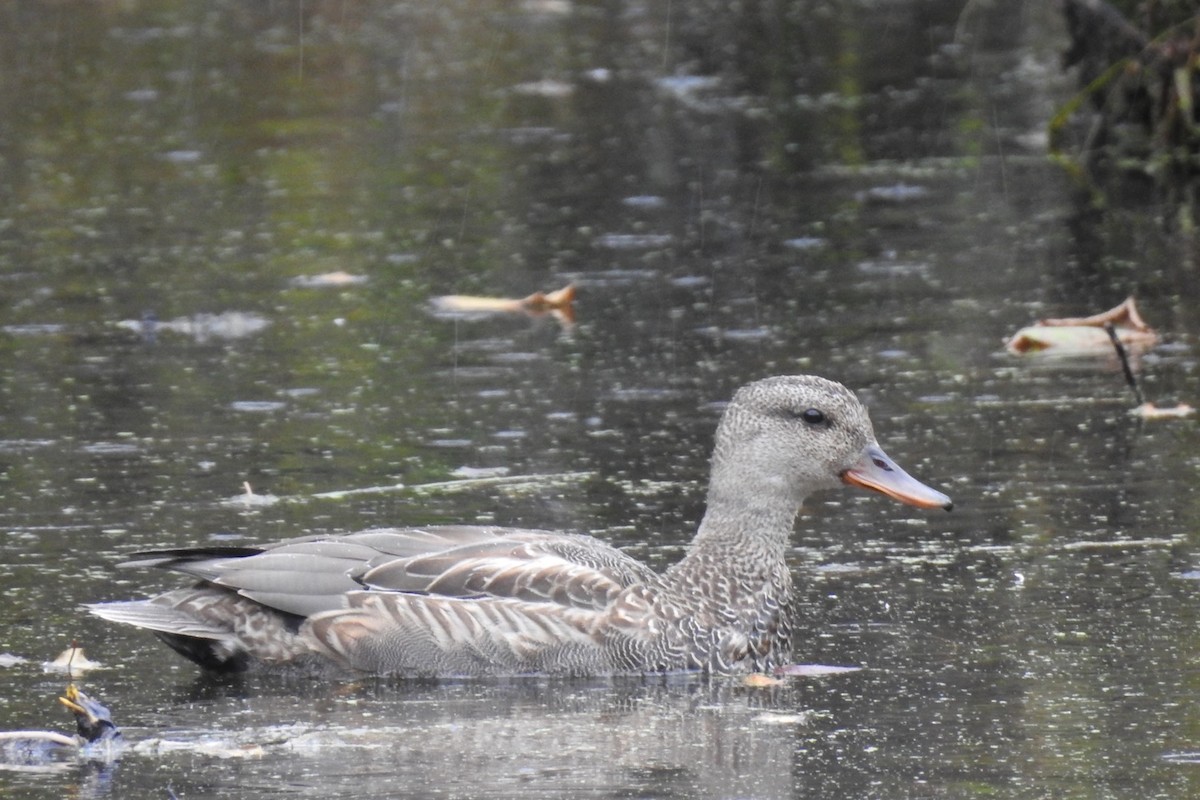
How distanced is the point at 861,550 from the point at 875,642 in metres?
1.03

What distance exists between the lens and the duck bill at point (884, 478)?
7.38m

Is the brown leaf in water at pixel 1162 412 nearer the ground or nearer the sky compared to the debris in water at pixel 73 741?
nearer the ground

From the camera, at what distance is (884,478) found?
24.3ft

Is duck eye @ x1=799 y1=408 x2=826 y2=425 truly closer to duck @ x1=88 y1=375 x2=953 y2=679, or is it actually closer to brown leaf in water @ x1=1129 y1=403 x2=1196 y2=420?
duck @ x1=88 y1=375 x2=953 y2=679

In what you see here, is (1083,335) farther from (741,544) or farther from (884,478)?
(741,544)

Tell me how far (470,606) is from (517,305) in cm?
546

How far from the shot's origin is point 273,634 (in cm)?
702

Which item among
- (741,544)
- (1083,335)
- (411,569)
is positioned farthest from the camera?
(1083,335)

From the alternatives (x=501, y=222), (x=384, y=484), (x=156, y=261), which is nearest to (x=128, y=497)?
(x=384, y=484)

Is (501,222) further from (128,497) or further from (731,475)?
(731,475)

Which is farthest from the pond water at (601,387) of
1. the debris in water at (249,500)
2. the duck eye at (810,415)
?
the duck eye at (810,415)

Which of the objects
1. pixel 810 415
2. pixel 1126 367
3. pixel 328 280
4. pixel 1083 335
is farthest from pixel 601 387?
pixel 810 415

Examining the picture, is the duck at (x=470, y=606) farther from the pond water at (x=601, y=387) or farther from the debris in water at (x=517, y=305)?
the debris in water at (x=517, y=305)

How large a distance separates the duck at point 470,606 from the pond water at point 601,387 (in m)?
0.13
